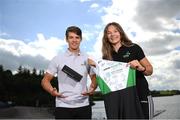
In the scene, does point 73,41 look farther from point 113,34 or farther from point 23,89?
point 23,89

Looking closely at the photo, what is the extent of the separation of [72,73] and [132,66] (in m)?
0.50

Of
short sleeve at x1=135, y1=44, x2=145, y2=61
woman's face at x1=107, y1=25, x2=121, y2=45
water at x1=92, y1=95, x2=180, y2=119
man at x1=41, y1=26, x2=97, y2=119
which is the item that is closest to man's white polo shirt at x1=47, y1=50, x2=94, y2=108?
man at x1=41, y1=26, x2=97, y2=119

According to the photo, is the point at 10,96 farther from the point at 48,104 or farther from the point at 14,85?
the point at 48,104

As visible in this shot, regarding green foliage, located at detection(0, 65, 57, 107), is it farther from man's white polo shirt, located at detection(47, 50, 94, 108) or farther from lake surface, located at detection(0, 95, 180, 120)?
man's white polo shirt, located at detection(47, 50, 94, 108)

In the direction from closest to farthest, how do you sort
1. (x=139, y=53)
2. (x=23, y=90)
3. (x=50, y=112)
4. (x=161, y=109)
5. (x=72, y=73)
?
1. (x=139, y=53)
2. (x=72, y=73)
3. (x=161, y=109)
4. (x=50, y=112)
5. (x=23, y=90)

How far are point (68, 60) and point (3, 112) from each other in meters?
3.74

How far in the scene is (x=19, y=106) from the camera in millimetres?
7086

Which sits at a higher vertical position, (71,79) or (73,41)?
(73,41)

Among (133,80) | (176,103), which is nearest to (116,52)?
(133,80)

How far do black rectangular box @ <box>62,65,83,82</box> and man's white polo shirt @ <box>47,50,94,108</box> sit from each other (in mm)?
26

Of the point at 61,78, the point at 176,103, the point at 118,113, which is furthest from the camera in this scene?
the point at 176,103

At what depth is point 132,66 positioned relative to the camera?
2832 millimetres

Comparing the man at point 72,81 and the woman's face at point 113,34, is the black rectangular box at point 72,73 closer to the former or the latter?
the man at point 72,81

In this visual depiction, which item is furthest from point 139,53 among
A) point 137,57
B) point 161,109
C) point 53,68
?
point 161,109
